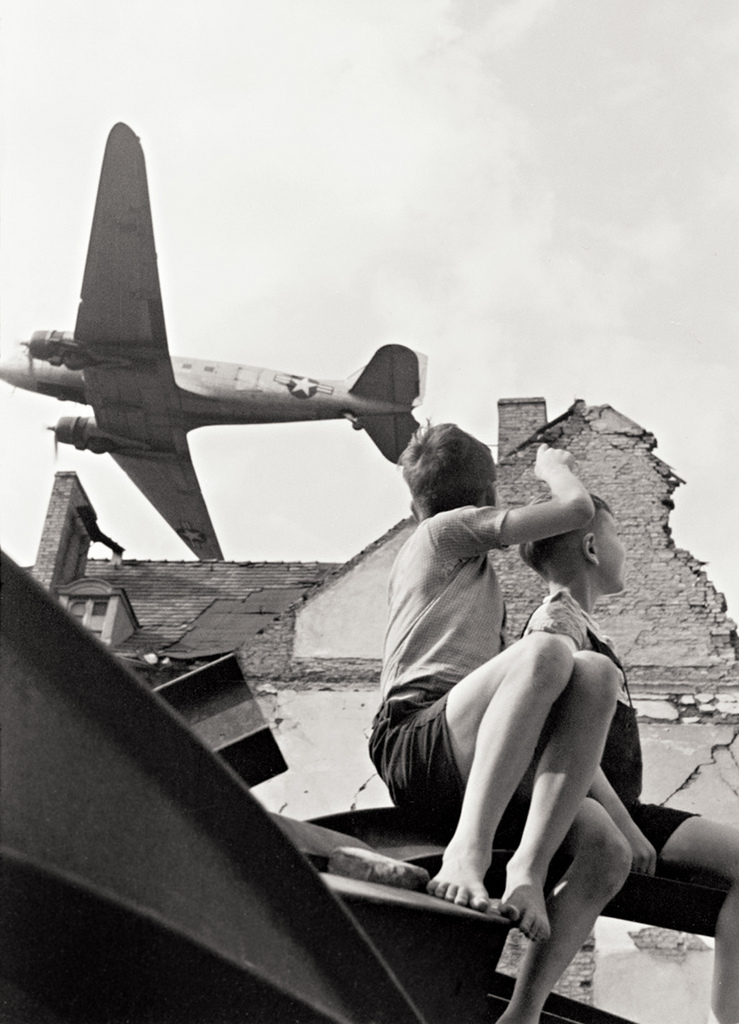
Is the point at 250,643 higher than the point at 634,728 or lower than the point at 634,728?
higher

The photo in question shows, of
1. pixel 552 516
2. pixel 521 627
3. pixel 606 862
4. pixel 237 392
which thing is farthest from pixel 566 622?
pixel 237 392

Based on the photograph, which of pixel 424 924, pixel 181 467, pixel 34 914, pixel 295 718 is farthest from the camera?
pixel 181 467

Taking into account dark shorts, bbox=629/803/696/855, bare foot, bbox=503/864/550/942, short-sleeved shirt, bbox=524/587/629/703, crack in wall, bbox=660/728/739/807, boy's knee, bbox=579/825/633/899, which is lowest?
bare foot, bbox=503/864/550/942

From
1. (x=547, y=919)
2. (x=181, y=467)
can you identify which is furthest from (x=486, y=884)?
(x=181, y=467)

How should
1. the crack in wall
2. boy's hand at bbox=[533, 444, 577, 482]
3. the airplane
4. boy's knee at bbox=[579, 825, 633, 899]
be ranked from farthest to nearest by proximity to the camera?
the airplane, the crack in wall, boy's hand at bbox=[533, 444, 577, 482], boy's knee at bbox=[579, 825, 633, 899]

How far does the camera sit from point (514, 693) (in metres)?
1.60

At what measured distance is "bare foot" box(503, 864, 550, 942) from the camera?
149cm

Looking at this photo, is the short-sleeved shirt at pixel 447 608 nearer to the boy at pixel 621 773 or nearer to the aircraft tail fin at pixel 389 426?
the boy at pixel 621 773

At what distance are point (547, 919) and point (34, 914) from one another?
85 cm

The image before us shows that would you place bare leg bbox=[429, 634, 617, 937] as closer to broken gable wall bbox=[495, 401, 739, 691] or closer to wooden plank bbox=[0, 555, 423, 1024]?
wooden plank bbox=[0, 555, 423, 1024]

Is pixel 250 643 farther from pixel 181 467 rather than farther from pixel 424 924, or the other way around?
pixel 424 924

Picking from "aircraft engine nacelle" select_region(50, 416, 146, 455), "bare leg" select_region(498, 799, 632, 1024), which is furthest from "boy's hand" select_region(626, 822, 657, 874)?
"aircraft engine nacelle" select_region(50, 416, 146, 455)

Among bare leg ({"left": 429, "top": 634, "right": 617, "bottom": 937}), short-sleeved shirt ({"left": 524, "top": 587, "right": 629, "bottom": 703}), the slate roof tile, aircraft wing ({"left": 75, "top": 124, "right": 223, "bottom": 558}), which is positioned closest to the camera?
bare leg ({"left": 429, "top": 634, "right": 617, "bottom": 937})

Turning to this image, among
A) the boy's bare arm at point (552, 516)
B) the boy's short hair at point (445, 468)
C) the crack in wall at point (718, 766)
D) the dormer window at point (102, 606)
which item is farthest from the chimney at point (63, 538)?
the boy's bare arm at point (552, 516)
